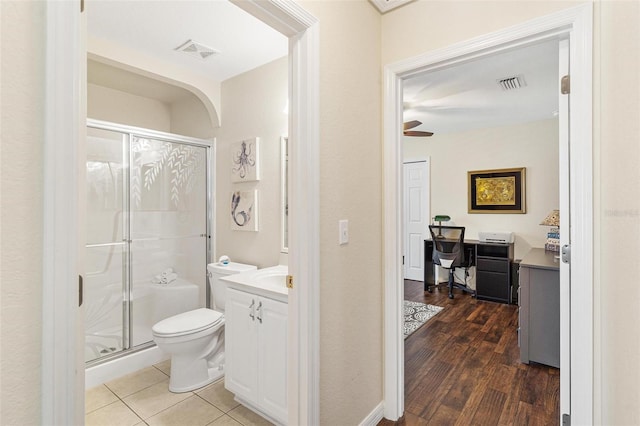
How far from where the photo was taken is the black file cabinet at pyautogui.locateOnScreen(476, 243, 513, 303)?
4.19 meters

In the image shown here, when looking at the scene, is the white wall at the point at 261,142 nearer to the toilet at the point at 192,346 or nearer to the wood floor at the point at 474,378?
the toilet at the point at 192,346

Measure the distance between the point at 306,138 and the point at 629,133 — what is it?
1.02 m

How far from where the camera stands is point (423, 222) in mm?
5387

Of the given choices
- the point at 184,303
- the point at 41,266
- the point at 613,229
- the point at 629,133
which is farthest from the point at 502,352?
the point at 41,266

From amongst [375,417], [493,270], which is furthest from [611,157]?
[493,270]

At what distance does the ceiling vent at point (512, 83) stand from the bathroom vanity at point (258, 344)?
2.78m

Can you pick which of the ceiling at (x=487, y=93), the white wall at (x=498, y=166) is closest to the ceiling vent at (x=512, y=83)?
the ceiling at (x=487, y=93)

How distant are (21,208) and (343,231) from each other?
47.0 inches

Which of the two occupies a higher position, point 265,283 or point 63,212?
point 63,212

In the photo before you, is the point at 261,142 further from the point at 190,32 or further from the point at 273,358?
the point at 273,358

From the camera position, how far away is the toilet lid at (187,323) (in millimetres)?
2199

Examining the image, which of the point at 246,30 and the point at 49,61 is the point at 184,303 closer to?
the point at 246,30

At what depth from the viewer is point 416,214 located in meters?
5.46

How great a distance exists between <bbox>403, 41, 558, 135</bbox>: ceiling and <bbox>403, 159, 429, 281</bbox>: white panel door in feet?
3.02
